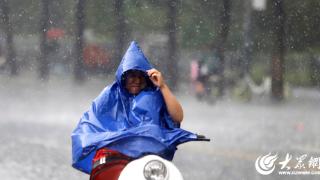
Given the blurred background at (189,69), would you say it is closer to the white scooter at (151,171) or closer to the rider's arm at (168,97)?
the rider's arm at (168,97)

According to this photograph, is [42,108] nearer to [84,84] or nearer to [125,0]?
[84,84]

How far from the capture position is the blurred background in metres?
8.17

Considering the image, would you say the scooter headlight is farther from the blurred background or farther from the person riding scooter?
the blurred background

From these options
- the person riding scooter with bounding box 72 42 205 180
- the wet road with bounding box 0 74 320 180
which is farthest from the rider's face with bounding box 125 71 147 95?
the wet road with bounding box 0 74 320 180

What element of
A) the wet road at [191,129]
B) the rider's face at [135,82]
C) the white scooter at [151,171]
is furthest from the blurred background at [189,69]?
the white scooter at [151,171]

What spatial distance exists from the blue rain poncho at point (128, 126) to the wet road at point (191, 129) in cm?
263

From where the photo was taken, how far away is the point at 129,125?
13.6 feet

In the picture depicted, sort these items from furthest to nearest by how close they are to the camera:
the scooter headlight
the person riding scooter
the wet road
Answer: the wet road < the person riding scooter < the scooter headlight

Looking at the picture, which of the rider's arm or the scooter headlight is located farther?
the rider's arm

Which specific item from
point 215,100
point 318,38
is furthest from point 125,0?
point 318,38

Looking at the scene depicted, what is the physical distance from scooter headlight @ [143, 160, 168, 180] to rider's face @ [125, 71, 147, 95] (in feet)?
2.13

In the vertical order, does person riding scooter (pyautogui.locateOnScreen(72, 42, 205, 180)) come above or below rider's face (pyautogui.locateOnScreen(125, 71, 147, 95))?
below

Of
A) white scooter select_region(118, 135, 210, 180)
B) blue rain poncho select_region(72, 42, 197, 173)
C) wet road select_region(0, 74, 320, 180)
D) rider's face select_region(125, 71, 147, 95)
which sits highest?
rider's face select_region(125, 71, 147, 95)

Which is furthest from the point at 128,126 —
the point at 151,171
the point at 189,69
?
the point at 189,69
